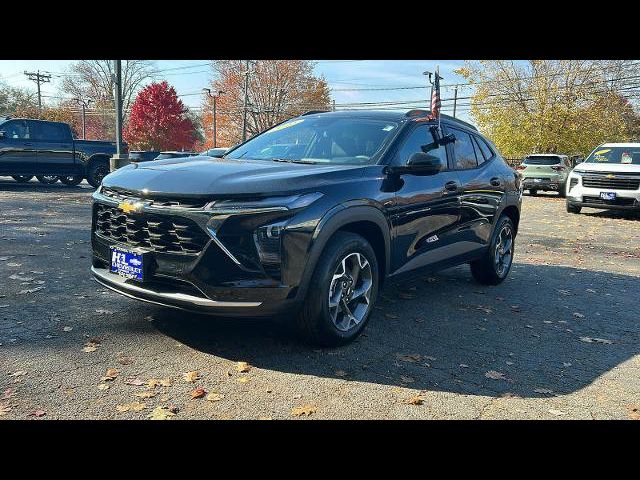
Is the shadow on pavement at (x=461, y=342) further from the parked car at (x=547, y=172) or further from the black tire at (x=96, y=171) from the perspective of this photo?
the parked car at (x=547, y=172)

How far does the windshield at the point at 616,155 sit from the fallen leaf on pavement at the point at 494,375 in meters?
12.5

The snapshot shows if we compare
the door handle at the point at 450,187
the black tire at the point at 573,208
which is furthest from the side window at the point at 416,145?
the black tire at the point at 573,208

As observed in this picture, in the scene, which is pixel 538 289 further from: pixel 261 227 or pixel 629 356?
pixel 261 227

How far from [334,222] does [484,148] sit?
3.17 metres

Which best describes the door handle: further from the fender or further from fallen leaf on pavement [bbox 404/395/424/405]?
fallen leaf on pavement [bbox 404/395/424/405]

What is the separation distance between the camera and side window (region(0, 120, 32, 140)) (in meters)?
16.1

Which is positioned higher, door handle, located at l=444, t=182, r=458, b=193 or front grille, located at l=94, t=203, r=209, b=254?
door handle, located at l=444, t=182, r=458, b=193

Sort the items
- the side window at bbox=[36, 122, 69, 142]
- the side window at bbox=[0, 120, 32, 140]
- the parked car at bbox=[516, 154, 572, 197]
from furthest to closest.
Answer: the parked car at bbox=[516, 154, 572, 197]
the side window at bbox=[36, 122, 69, 142]
the side window at bbox=[0, 120, 32, 140]

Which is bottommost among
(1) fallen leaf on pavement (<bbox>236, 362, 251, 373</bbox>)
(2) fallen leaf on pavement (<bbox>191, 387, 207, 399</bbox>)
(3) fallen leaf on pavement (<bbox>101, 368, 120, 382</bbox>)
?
(2) fallen leaf on pavement (<bbox>191, 387, 207, 399</bbox>)

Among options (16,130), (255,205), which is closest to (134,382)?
(255,205)

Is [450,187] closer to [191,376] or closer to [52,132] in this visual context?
[191,376]

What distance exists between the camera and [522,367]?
4.08 metres

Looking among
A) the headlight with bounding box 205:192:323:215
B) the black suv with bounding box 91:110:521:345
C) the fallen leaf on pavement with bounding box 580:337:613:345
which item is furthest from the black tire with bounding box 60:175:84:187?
the fallen leaf on pavement with bounding box 580:337:613:345

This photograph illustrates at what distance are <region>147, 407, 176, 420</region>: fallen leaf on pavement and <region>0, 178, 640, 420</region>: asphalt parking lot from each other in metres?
0.02
